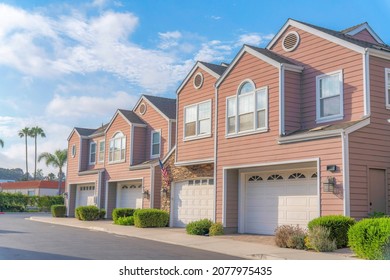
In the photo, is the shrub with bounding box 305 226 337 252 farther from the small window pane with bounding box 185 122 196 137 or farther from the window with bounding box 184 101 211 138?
→ the small window pane with bounding box 185 122 196 137

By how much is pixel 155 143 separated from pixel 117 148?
11.5 feet

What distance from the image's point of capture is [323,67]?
59.7 feet

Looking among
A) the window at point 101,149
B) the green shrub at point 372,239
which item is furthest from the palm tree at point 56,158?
the green shrub at point 372,239

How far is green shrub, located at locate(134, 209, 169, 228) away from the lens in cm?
2459

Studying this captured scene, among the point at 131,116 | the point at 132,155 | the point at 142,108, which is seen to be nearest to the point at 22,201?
the point at 131,116

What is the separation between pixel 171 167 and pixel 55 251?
1282 centimetres

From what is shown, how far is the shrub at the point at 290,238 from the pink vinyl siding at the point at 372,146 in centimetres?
181

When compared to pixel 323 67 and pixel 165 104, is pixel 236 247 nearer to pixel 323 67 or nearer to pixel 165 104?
pixel 323 67

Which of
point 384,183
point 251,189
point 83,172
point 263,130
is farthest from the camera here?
point 83,172

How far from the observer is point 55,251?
13.5 metres

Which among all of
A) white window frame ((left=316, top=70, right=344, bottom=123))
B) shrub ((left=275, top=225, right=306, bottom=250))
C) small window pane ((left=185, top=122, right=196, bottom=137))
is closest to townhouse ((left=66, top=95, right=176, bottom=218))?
small window pane ((left=185, top=122, right=196, bottom=137))
